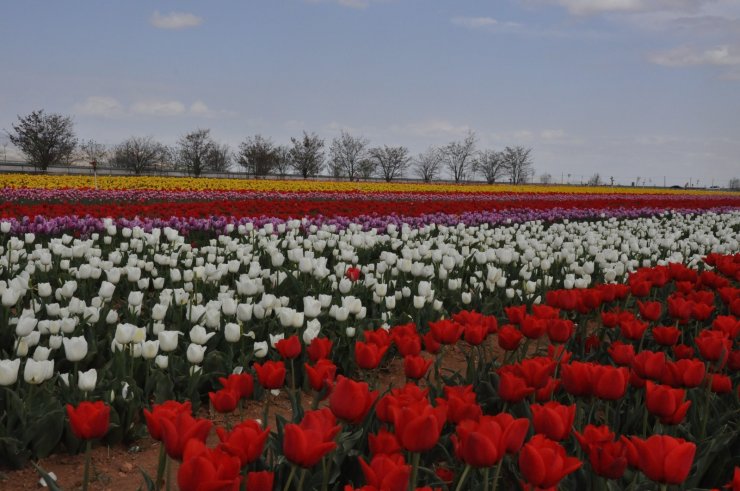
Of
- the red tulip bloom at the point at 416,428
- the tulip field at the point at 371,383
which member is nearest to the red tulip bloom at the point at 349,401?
the tulip field at the point at 371,383

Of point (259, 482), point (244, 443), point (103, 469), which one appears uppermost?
point (244, 443)

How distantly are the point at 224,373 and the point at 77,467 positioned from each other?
1.02 m

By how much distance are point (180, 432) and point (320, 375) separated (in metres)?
0.68

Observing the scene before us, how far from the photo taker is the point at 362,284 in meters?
6.07

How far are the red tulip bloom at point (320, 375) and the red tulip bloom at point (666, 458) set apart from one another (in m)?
1.04

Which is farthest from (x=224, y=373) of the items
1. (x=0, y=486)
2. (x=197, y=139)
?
(x=197, y=139)

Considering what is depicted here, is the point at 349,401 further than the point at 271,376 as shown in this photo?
No

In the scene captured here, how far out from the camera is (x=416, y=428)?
5.35 ft

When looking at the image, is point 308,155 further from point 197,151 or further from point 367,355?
point 367,355

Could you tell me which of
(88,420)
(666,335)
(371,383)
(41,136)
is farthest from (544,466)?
(41,136)

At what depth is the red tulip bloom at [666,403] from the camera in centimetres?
205

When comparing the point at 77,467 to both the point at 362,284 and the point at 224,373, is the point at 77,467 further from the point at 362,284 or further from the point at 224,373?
the point at 362,284

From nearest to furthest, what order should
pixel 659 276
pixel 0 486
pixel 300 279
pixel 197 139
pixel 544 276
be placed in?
pixel 0 486 → pixel 659 276 → pixel 300 279 → pixel 544 276 → pixel 197 139

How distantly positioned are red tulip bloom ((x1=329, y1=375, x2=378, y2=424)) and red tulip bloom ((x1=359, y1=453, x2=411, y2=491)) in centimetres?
27
